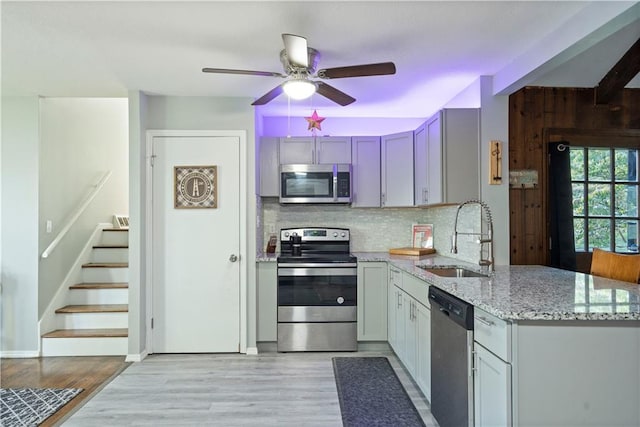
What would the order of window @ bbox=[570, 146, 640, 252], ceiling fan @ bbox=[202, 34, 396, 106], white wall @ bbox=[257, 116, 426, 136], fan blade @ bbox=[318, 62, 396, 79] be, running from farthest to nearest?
white wall @ bbox=[257, 116, 426, 136] → window @ bbox=[570, 146, 640, 252] → fan blade @ bbox=[318, 62, 396, 79] → ceiling fan @ bbox=[202, 34, 396, 106]

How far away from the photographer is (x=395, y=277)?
11.0ft

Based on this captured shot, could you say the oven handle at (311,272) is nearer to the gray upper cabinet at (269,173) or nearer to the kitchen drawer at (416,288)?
the kitchen drawer at (416,288)

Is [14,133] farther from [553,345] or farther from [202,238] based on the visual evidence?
[553,345]

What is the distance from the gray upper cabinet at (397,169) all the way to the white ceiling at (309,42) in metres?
0.59

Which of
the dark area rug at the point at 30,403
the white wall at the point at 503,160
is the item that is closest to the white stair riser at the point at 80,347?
the dark area rug at the point at 30,403

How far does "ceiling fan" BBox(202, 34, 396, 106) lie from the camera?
2080mm

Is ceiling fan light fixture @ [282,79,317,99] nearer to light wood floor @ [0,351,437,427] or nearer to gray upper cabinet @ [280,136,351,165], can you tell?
gray upper cabinet @ [280,136,351,165]

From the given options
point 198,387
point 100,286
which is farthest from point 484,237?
point 100,286

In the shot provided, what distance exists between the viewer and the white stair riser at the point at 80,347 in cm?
356

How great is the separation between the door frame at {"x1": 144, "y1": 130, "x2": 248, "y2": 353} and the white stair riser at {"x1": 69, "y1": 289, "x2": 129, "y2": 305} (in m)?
0.61

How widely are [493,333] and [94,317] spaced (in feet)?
12.1

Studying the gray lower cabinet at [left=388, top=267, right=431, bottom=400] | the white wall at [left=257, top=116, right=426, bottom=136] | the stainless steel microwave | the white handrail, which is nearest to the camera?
the gray lower cabinet at [left=388, top=267, right=431, bottom=400]

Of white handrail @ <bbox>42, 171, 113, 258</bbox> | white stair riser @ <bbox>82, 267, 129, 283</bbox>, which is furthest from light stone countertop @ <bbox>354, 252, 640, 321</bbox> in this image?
white handrail @ <bbox>42, 171, 113, 258</bbox>

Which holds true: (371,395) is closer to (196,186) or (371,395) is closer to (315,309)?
(315,309)
